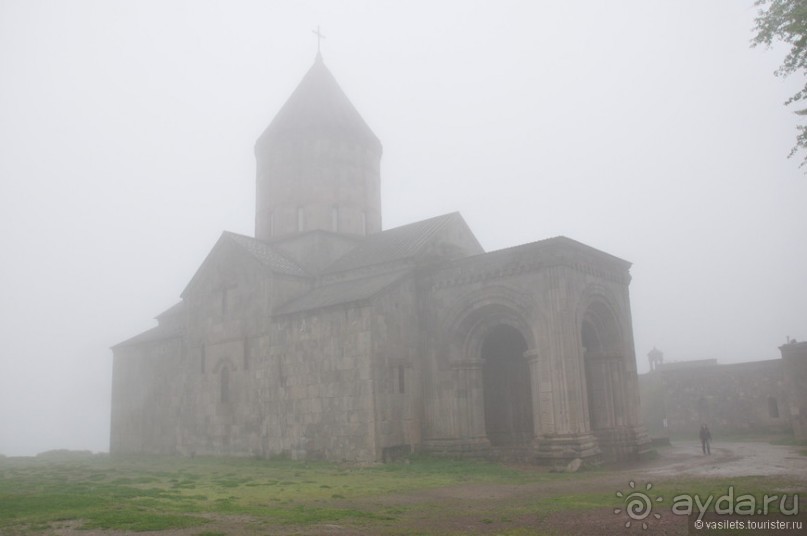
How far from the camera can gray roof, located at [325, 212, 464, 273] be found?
2362 centimetres

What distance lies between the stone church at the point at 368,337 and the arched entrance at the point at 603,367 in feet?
0.17

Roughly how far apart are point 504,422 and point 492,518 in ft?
48.5

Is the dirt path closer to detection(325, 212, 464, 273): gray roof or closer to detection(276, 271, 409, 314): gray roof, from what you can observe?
detection(276, 271, 409, 314): gray roof

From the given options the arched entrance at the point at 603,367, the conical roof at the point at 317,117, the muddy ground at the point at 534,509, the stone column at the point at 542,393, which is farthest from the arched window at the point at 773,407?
the conical roof at the point at 317,117

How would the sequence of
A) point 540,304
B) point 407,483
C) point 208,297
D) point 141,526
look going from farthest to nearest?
point 208,297 → point 540,304 → point 407,483 → point 141,526

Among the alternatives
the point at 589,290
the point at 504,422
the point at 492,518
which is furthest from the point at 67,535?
the point at 504,422

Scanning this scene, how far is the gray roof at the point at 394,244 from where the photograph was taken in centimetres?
2362

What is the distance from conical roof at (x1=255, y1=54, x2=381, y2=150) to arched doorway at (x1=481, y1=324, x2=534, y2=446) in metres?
10.8

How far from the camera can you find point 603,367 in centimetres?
2230

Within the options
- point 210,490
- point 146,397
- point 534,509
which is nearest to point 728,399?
point 534,509

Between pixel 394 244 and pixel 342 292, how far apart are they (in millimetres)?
3311

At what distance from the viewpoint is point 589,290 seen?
2064 cm

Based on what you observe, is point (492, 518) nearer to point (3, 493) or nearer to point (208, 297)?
point (3, 493)

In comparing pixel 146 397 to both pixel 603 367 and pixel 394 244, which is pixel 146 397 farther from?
pixel 603 367
